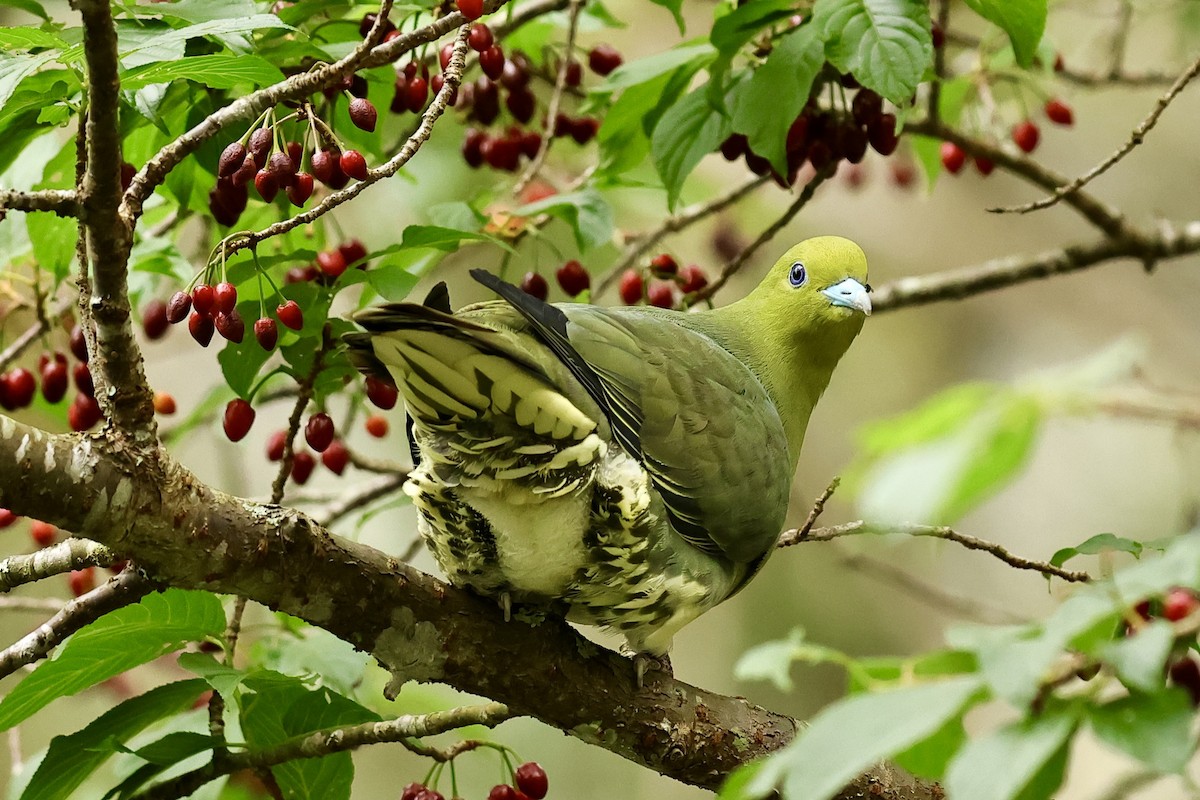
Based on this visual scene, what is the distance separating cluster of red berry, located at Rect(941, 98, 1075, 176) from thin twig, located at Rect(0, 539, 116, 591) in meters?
2.70

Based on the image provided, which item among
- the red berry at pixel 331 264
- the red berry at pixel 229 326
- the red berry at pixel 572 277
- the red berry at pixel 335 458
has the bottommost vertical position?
the red berry at pixel 229 326

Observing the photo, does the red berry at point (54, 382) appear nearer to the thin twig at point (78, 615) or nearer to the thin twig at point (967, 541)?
the thin twig at point (78, 615)

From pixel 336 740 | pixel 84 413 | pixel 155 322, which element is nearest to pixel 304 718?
pixel 336 740

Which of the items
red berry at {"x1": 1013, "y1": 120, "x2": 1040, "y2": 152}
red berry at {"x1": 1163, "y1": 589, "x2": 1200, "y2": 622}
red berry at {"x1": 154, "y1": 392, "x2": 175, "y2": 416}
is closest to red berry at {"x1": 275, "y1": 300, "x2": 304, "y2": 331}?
red berry at {"x1": 154, "y1": 392, "x2": 175, "y2": 416}

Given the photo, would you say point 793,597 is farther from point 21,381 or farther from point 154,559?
point 154,559

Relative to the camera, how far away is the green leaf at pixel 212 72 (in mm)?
2004

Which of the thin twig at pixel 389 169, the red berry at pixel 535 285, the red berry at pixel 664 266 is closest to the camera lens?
the thin twig at pixel 389 169

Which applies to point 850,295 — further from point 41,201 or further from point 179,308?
point 41,201

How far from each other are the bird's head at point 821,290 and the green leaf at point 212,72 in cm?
164

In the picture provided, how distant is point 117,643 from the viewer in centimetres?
217

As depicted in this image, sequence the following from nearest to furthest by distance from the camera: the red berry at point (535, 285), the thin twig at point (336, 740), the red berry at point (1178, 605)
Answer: the red berry at point (1178, 605), the thin twig at point (336, 740), the red berry at point (535, 285)

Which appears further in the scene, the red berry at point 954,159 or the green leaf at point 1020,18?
the red berry at point 954,159

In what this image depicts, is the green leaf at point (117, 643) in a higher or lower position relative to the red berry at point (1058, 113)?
lower

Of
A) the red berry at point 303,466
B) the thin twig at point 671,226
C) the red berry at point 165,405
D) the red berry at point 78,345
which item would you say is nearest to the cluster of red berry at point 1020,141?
the thin twig at point 671,226
